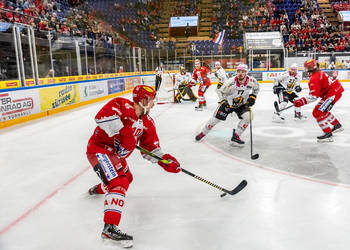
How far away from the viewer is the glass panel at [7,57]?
8109 mm

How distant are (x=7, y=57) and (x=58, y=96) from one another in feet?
5.40

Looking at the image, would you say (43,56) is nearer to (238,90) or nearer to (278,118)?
(238,90)

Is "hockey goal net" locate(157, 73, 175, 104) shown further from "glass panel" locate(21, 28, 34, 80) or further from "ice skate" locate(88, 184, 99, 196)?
"ice skate" locate(88, 184, 99, 196)

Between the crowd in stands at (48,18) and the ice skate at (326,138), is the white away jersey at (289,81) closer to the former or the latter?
the ice skate at (326,138)

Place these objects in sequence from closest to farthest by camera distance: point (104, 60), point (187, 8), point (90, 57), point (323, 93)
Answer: point (323, 93), point (90, 57), point (104, 60), point (187, 8)

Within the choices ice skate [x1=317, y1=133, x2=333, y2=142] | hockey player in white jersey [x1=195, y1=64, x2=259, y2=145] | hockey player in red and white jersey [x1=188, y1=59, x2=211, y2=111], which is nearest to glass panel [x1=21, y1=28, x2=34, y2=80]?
hockey player in red and white jersey [x1=188, y1=59, x2=211, y2=111]

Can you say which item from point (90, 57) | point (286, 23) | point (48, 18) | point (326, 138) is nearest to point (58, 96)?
point (90, 57)

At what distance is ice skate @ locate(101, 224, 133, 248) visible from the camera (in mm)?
2256

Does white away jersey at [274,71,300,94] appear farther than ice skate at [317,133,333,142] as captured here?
Yes

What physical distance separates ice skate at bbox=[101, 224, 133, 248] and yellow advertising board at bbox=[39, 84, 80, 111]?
6810 millimetres

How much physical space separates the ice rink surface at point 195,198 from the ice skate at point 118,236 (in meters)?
0.06

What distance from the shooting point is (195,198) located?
3127 mm

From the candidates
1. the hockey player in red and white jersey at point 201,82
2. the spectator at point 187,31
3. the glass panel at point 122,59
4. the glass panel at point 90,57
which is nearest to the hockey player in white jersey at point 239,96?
the hockey player in red and white jersey at point 201,82

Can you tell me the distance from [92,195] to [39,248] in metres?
0.91
